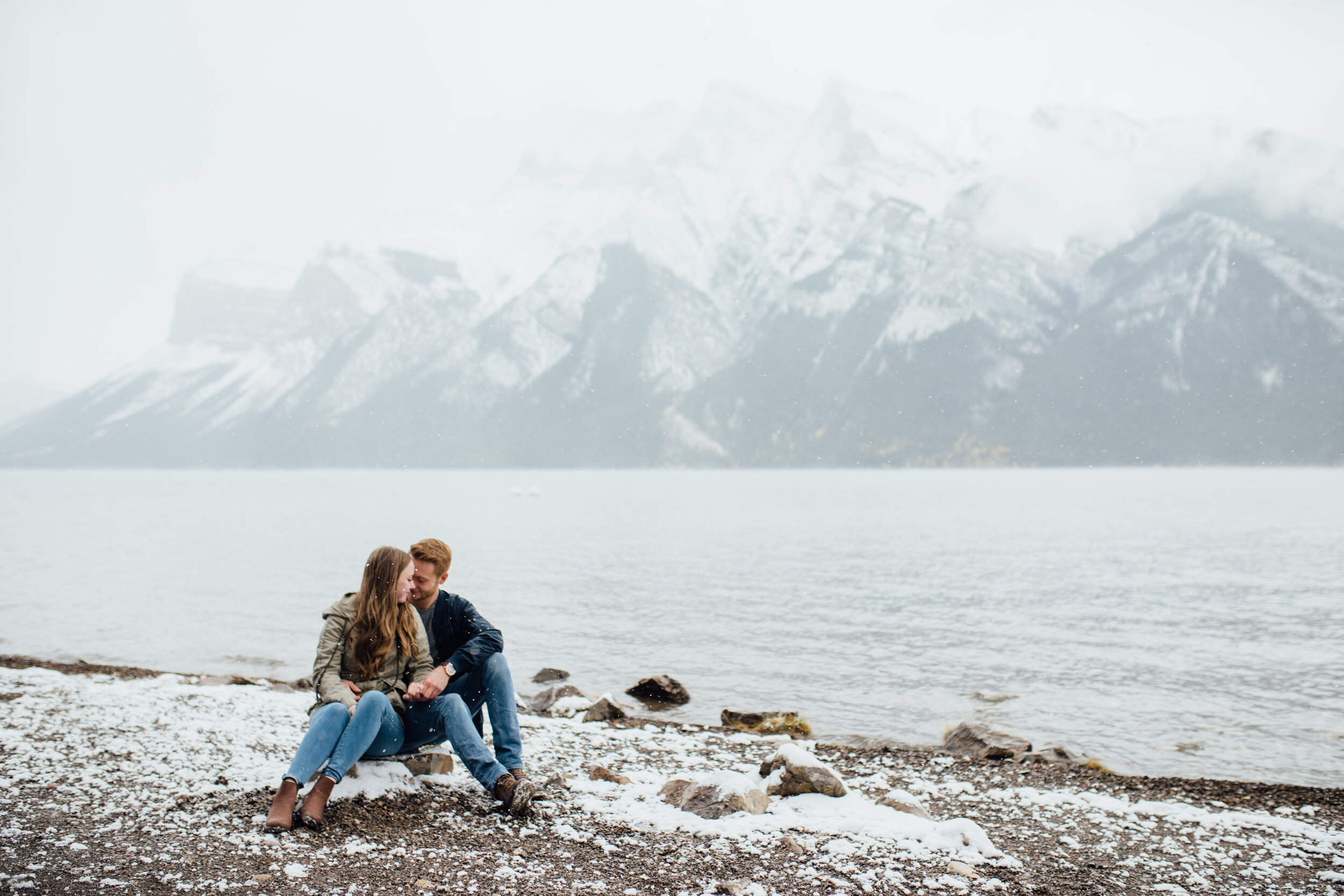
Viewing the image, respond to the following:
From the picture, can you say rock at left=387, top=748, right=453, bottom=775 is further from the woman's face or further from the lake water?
the lake water

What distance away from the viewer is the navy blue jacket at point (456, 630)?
7.40m

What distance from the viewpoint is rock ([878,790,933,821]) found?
743 centimetres

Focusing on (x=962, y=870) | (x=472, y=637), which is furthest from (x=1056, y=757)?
(x=472, y=637)

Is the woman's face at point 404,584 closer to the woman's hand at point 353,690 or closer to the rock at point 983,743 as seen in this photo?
the woman's hand at point 353,690

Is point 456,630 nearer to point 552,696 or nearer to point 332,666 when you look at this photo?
point 332,666

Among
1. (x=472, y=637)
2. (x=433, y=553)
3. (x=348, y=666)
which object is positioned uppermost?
(x=433, y=553)

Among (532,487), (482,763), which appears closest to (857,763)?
(482,763)

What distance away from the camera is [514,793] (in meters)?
6.91

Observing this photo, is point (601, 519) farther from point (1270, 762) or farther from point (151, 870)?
point (151, 870)

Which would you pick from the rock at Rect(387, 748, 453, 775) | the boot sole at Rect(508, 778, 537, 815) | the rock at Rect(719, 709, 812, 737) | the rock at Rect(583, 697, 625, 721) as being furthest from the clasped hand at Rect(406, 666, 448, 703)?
the rock at Rect(719, 709, 812, 737)

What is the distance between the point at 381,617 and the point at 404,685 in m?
0.73

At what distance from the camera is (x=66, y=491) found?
152500 mm

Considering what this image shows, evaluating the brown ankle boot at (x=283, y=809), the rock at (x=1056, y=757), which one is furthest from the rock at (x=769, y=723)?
the brown ankle boot at (x=283, y=809)

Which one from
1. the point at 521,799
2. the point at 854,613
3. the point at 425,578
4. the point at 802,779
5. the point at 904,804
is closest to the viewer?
the point at 521,799
